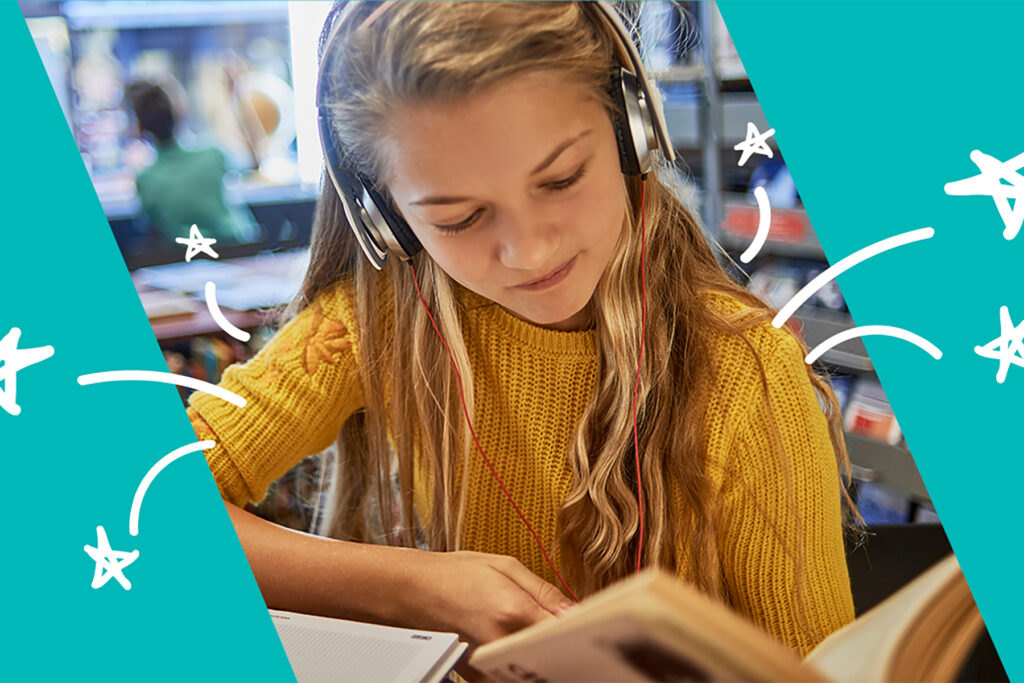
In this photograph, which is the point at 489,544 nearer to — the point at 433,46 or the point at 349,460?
the point at 349,460

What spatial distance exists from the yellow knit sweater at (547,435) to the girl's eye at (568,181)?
0.14 meters

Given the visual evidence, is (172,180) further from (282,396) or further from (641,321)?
(641,321)

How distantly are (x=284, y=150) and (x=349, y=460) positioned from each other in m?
0.31

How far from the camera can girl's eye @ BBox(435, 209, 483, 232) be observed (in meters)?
0.67

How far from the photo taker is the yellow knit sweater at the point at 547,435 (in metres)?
0.73

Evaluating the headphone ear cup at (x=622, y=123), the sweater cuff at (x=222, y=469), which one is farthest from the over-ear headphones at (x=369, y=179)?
the sweater cuff at (x=222, y=469)

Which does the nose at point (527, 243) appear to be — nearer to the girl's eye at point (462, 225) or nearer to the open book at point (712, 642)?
the girl's eye at point (462, 225)

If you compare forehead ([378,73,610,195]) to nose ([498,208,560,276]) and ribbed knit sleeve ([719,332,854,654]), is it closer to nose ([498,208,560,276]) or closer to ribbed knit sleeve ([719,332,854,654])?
nose ([498,208,560,276])

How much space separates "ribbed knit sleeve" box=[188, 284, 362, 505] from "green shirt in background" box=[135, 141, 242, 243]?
0.38 feet

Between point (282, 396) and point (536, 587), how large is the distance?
0.29 metres

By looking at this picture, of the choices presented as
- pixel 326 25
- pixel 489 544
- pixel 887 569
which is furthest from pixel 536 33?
pixel 887 569

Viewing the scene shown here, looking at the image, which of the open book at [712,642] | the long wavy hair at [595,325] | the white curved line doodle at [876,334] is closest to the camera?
the open book at [712,642]

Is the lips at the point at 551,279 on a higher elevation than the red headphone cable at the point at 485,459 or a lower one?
higher

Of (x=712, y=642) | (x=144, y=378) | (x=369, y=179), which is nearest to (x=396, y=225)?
(x=369, y=179)
